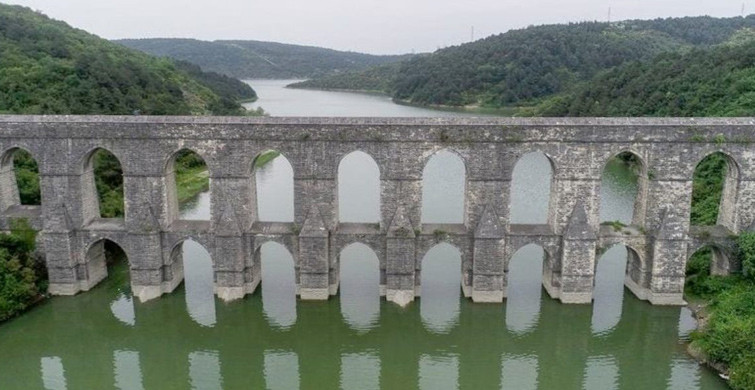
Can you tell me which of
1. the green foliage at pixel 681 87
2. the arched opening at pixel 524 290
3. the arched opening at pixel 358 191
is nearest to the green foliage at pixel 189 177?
the arched opening at pixel 358 191

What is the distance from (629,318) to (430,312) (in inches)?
275

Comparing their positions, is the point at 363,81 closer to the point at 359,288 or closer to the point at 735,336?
the point at 359,288

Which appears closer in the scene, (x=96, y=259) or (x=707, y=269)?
(x=707, y=269)

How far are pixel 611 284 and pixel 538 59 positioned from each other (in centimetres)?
6995

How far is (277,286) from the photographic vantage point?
24750 millimetres

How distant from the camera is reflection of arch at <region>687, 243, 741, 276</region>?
22281 mm

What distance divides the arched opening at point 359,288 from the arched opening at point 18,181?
12741 mm

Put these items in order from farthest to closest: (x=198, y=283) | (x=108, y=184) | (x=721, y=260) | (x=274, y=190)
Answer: (x=274, y=190) < (x=108, y=184) < (x=198, y=283) < (x=721, y=260)

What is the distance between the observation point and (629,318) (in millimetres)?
22125

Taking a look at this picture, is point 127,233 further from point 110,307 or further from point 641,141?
point 641,141

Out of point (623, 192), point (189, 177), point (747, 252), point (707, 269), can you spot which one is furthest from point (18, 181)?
point (623, 192)

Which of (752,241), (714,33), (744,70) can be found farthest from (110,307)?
(714,33)

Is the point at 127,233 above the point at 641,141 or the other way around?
the other way around

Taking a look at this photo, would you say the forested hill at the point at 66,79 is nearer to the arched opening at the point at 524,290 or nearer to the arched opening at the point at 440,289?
the arched opening at the point at 440,289
